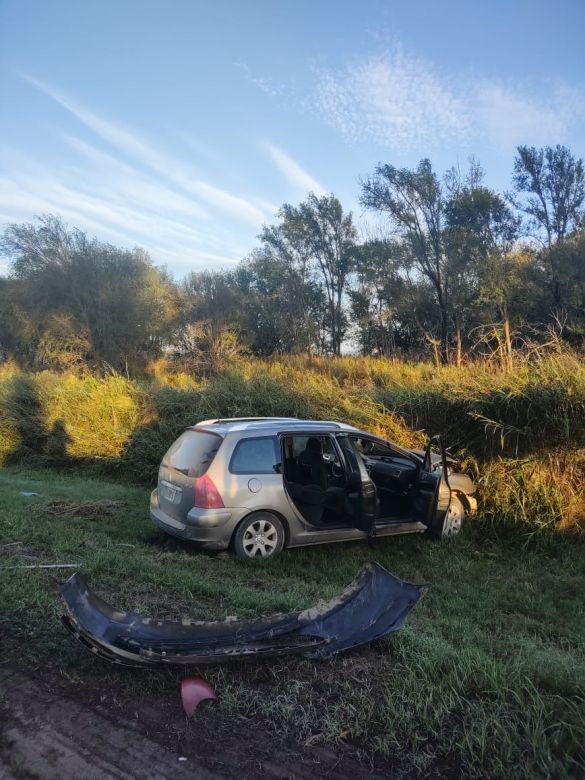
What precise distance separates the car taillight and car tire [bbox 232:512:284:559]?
385mm

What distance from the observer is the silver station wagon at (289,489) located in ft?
20.3

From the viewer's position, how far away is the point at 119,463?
12703mm

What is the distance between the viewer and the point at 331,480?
716 centimetres

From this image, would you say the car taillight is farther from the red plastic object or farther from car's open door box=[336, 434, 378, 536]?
the red plastic object

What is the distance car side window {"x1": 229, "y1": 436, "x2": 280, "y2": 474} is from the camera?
6320mm

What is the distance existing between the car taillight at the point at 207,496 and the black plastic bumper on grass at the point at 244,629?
2.67 metres

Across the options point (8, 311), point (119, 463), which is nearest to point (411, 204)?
point (119, 463)

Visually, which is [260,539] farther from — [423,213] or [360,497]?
[423,213]

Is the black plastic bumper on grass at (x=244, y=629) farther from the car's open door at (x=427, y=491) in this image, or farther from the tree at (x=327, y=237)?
the tree at (x=327, y=237)

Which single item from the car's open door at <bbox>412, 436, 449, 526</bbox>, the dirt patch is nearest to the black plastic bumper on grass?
the car's open door at <bbox>412, 436, 449, 526</bbox>

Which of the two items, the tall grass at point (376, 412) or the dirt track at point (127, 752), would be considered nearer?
the dirt track at point (127, 752)

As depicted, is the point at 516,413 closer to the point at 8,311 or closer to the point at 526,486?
the point at 526,486

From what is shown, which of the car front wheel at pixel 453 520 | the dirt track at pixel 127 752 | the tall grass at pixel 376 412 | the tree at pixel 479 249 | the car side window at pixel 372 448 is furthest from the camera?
the tree at pixel 479 249

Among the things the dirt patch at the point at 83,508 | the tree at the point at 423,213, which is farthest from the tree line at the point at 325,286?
the dirt patch at the point at 83,508
